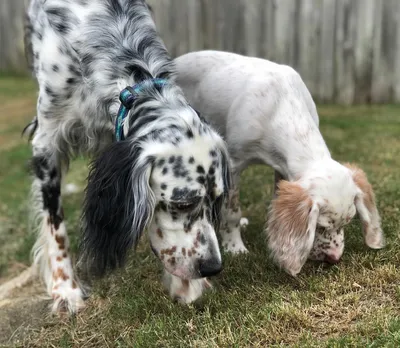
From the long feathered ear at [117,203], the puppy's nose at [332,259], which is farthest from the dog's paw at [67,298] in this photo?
the puppy's nose at [332,259]

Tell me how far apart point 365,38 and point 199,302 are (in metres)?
5.18

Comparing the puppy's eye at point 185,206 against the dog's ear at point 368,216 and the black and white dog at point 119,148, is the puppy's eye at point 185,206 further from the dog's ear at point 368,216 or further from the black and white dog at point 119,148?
the dog's ear at point 368,216

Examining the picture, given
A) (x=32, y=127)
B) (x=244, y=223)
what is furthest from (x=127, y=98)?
(x=244, y=223)

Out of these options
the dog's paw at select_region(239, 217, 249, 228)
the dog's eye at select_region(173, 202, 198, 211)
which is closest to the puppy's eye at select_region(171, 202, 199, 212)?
the dog's eye at select_region(173, 202, 198, 211)

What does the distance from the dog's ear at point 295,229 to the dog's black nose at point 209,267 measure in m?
0.44

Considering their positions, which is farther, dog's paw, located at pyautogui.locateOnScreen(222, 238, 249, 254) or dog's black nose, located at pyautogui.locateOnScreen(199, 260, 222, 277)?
dog's paw, located at pyautogui.locateOnScreen(222, 238, 249, 254)

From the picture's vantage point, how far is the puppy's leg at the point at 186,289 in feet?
10.3

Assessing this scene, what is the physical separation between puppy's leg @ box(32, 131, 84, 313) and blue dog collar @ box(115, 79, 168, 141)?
0.76m

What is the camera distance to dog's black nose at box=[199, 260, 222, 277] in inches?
110

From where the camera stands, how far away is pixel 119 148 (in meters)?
2.74

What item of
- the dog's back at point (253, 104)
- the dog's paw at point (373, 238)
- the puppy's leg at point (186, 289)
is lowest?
the puppy's leg at point (186, 289)

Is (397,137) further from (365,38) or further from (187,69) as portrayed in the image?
(187,69)

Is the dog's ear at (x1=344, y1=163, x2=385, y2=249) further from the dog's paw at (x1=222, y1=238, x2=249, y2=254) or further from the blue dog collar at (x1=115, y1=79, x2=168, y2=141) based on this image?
the blue dog collar at (x1=115, y1=79, x2=168, y2=141)

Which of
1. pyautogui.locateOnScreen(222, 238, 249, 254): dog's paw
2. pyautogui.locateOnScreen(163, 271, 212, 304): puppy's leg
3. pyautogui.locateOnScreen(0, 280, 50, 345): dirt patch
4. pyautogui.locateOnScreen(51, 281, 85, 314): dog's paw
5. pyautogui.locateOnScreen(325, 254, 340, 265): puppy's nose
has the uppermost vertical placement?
pyautogui.locateOnScreen(325, 254, 340, 265): puppy's nose
